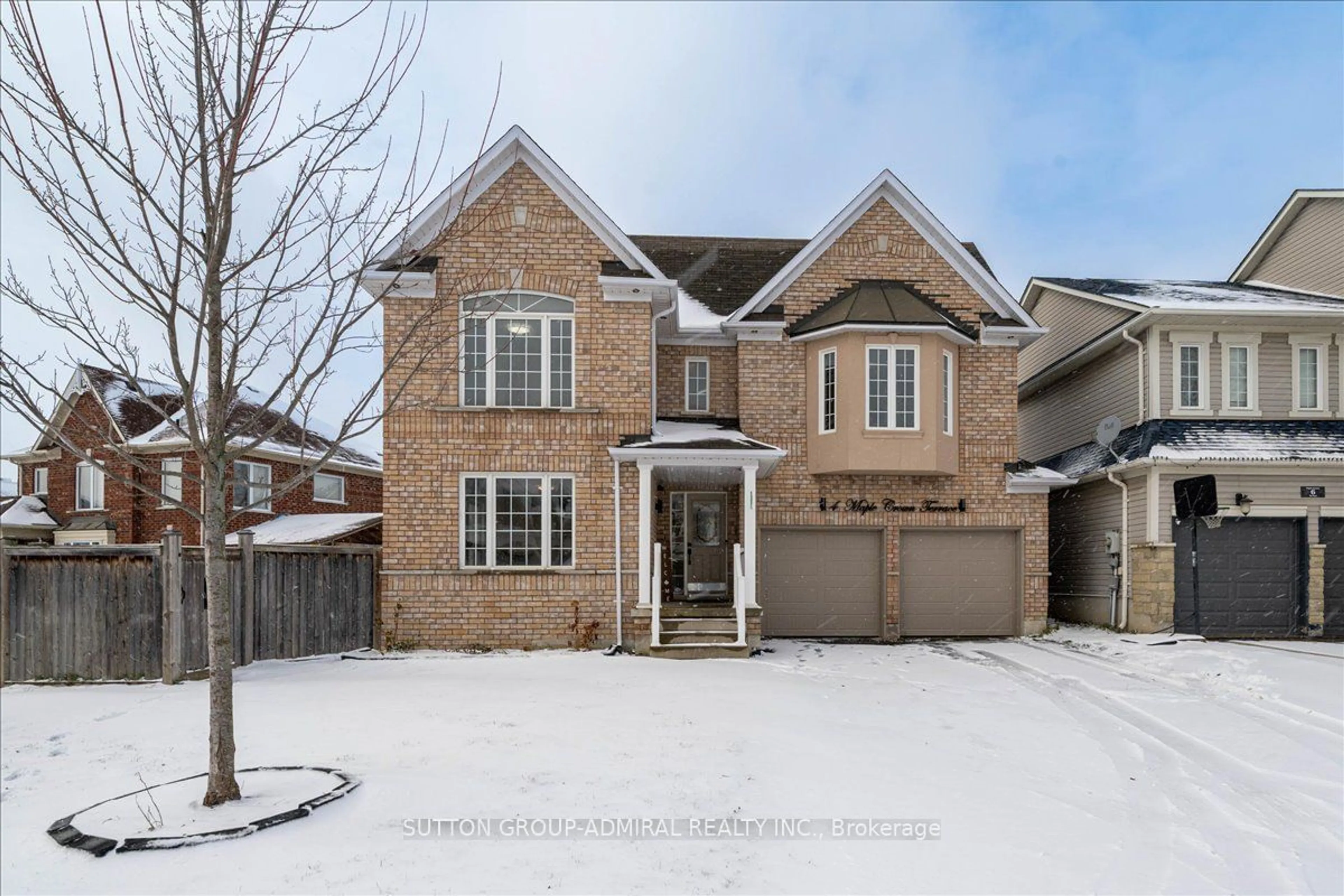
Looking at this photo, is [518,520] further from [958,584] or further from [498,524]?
[958,584]

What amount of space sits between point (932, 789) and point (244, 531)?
A: 9.58 metres

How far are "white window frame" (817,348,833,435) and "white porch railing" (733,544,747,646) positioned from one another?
3.28 meters

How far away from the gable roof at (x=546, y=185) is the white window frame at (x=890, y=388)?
423 cm

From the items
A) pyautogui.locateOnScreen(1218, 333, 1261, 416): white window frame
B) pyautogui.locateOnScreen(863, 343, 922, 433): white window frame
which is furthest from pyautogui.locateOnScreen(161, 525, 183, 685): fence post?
pyautogui.locateOnScreen(1218, 333, 1261, 416): white window frame

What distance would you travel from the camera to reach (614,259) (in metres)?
13.6

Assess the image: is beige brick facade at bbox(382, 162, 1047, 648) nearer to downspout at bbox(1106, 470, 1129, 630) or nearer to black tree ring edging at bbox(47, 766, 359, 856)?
black tree ring edging at bbox(47, 766, 359, 856)

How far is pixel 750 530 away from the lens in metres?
13.5

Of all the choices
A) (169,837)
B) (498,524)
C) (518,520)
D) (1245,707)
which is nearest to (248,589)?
(498,524)

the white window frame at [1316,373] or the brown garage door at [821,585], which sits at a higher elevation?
the white window frame at [1316,373]

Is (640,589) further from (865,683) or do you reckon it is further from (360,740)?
(360,740)

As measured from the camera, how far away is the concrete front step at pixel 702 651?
494 inches

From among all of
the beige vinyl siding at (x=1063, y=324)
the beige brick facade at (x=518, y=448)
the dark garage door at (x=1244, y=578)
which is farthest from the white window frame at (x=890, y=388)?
the dark garage door at (x=1244, y=578)

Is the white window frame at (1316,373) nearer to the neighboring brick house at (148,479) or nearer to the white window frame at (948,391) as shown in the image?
the white window frame at (948,391)

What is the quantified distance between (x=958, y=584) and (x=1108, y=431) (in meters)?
4.30
